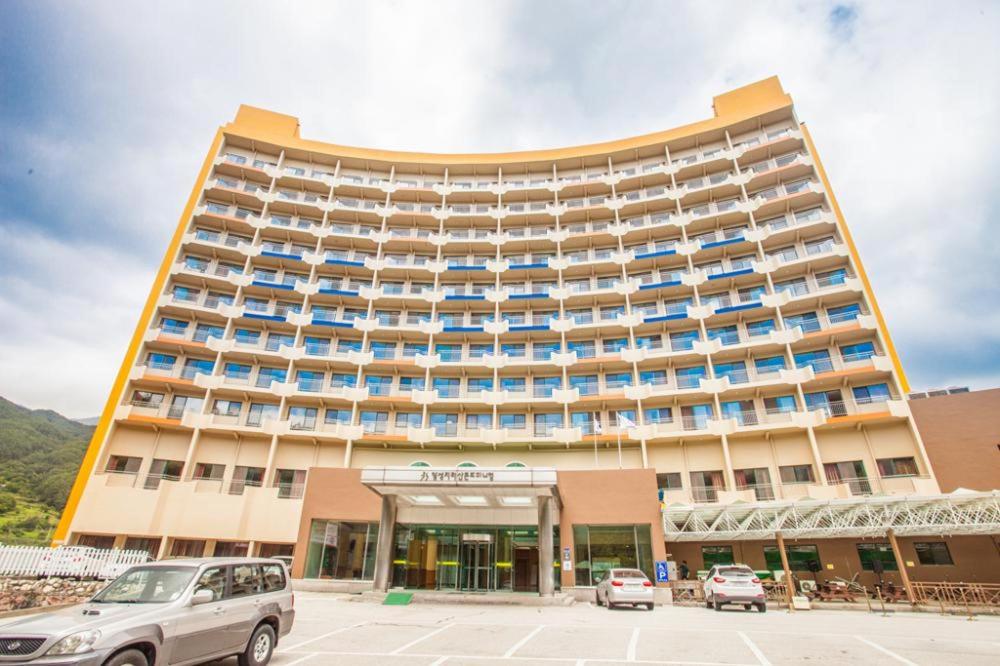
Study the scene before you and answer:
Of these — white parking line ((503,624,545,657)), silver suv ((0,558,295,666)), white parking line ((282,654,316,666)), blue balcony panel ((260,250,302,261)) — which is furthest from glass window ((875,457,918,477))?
blue balcony panel ((260,250,302,261))

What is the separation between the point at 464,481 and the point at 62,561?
2057cm

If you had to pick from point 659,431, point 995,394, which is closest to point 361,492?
point 659,431

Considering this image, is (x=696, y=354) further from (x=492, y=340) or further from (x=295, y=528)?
(x=295, y=528)

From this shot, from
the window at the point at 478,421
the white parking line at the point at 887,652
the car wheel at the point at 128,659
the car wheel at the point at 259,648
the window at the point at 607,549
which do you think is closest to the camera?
the car wheel at the point at 128,659

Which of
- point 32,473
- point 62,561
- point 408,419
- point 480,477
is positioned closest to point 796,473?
point 480,477

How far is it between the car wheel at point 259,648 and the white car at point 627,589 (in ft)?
50.6

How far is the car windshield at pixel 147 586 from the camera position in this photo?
749 centimetres

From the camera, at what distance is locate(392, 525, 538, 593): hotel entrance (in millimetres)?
26078

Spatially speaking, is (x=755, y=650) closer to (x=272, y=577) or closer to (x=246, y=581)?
(x=272, y=577)

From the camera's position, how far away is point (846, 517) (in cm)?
2538

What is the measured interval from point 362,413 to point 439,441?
279 inches

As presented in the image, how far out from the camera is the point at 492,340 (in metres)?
42.3

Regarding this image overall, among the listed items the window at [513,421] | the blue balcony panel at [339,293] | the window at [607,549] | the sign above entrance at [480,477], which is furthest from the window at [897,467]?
the blue balcony panel at [339,293]

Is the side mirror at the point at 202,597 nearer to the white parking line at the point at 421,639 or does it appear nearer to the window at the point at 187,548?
the white parking line at the point at 421,639
